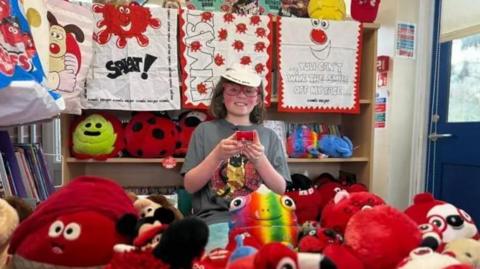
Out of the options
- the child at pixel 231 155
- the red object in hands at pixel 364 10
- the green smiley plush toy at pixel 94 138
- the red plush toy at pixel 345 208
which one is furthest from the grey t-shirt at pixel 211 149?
the red object in hands at pixel 364 10

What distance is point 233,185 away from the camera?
1.25 metres

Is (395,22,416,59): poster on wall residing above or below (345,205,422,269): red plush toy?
above

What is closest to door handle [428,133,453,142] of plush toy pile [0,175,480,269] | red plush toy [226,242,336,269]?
plush toy pile [0,175,480,269]

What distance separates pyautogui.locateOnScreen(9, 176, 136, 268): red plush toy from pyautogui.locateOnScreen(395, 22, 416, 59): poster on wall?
2247 mm

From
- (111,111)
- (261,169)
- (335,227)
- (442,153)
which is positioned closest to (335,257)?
(335,227)

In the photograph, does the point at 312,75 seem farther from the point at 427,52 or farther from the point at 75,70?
the point at 75,70

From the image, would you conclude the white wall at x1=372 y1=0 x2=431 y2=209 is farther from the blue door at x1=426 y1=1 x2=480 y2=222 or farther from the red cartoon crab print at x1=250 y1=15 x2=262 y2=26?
the red cartoon crab print at x1=250 y1=15 x2=262 y2=26

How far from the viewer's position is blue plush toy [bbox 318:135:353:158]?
225 centimetres

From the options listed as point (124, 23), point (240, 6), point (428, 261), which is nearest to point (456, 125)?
point (240, 6)

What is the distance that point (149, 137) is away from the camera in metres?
2.06

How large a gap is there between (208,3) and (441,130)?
5.25 feet

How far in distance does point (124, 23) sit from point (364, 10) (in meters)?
1.34

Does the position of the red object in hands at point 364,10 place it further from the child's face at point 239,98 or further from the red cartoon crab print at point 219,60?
the child's face at point 239,98

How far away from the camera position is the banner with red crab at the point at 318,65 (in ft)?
7.07
